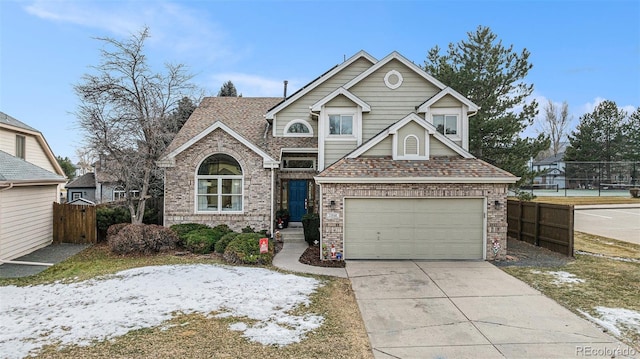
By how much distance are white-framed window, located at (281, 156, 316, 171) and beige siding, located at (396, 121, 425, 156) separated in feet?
15.4

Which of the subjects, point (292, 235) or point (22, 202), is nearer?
point (22, 202)

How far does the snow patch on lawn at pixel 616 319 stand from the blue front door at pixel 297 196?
34.9 feet

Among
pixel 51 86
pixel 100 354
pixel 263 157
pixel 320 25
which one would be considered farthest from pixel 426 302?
pixel 51 86

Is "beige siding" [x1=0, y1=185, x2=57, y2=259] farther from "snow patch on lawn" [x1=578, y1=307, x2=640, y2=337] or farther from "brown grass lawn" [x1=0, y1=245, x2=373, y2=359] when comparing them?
"snow patch on lawn" [x1=578, y1=307, x2=640, y2=337]

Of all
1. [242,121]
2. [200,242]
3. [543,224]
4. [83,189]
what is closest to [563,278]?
[543,224]

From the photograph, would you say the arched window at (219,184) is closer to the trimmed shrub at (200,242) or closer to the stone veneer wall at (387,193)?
the trimmed shrub at (200,242)

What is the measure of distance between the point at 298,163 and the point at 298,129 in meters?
1.58

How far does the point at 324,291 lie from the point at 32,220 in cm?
1133

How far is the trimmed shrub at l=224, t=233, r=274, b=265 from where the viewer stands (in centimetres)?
1029

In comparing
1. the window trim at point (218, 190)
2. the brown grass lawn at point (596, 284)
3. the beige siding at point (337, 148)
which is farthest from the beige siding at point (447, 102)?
the window trim at point (218, 190)

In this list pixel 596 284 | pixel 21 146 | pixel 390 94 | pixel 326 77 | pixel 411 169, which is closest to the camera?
pixel 596 284

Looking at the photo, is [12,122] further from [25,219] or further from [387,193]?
[387,193]

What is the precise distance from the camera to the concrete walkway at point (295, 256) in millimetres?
9562

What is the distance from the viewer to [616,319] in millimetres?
6168
